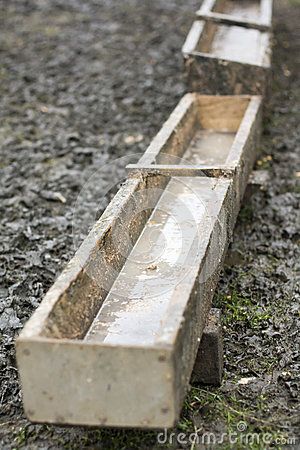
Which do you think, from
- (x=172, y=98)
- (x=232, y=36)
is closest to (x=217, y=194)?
(x=172, y=98)

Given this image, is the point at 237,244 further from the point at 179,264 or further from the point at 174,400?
the point at 174,400

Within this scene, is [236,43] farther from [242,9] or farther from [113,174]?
[113,174]

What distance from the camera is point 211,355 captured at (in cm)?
361

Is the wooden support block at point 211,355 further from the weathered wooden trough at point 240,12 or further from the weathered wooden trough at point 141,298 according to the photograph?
the weathered wooden trough at point 240,12

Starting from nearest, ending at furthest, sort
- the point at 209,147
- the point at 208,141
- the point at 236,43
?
the point at 209,147
the point at 208,141
the point at 236,43

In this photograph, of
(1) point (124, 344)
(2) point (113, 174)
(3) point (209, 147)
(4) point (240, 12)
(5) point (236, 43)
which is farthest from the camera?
(4) point (240, 12)

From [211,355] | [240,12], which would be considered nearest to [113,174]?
[211,355]

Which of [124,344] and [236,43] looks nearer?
[124,344]

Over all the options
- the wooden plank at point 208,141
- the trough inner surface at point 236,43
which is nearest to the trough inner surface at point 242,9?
the trough inner surface at point 236,43

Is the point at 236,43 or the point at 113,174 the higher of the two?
the point at 236,43

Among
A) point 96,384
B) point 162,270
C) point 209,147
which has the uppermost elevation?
point 96,384

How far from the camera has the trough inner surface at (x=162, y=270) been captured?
336 cm

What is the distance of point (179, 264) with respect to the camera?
400cm

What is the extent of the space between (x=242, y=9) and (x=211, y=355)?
21.2ft
